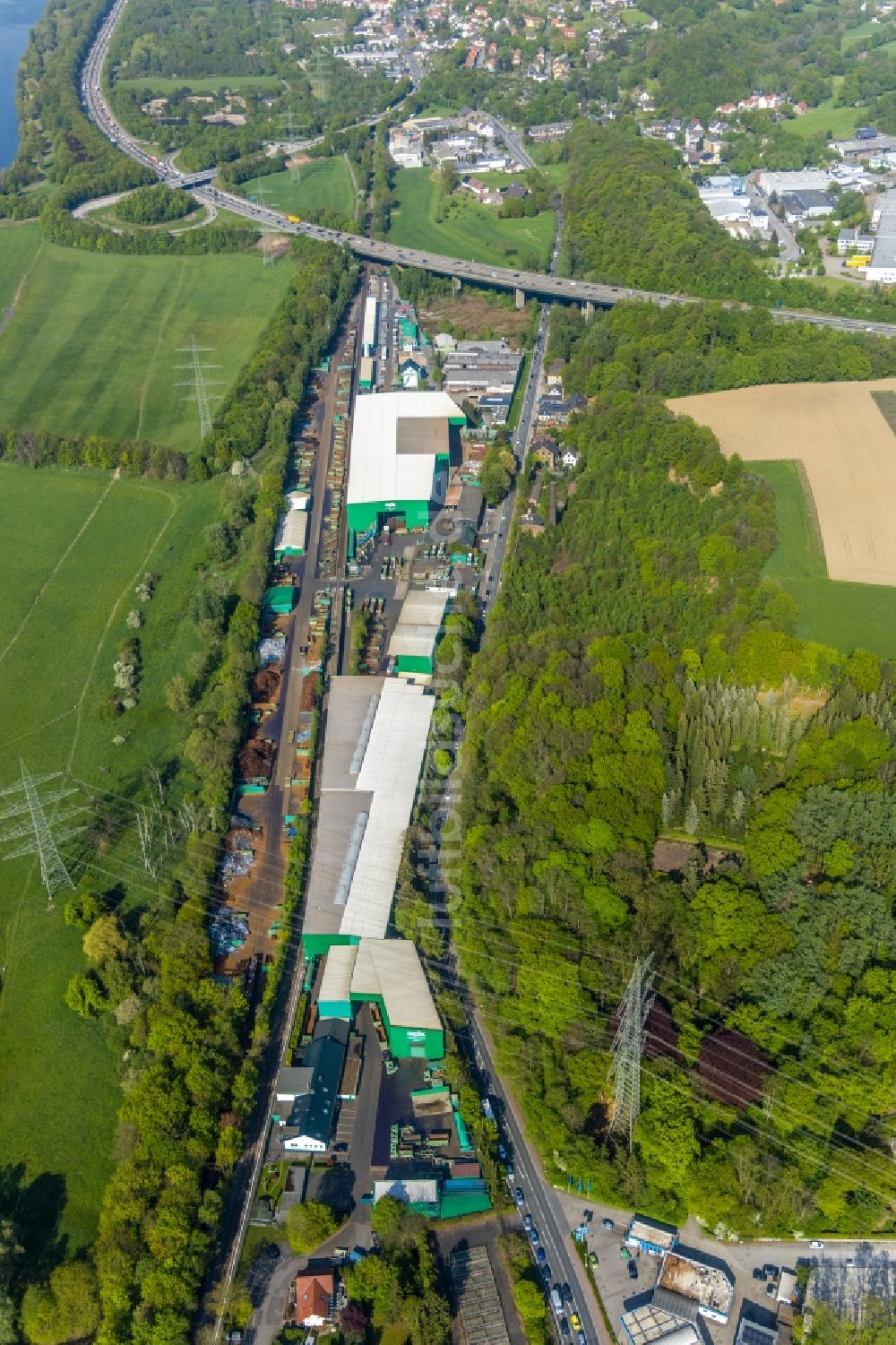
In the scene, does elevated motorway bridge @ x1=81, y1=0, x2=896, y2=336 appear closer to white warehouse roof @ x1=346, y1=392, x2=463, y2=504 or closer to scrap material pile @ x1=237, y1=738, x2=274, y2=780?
white warehouse roof @ x1=346, y1=392, x2=463, y2=504

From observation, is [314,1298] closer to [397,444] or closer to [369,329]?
[397,444]

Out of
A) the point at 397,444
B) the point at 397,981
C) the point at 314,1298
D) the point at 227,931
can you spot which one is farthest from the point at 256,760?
the point at 397,444

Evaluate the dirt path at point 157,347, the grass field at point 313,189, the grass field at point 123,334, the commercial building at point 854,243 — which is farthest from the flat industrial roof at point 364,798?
the grass field at point 313,189

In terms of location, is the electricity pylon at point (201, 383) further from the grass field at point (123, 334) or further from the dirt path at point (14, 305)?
the dirt path at point (14, 305)

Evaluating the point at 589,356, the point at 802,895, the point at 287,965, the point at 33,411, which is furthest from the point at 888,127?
the point at 287,965

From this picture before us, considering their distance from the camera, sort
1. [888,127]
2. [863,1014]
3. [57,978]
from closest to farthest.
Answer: [863,1014] → [57,978] → [888,127]

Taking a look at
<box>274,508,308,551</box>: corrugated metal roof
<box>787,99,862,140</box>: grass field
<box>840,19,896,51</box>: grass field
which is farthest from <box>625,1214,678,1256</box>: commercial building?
<box>840,19,896,51</box>: grass field

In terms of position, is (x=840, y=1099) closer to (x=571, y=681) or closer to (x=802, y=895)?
(x=802, y=895)
